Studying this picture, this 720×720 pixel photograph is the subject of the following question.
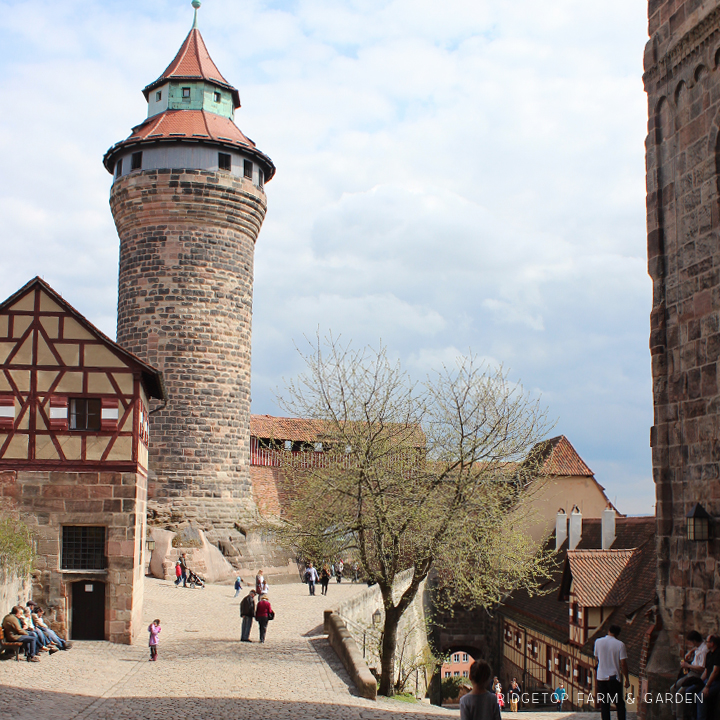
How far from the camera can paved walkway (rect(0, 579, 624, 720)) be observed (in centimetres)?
993

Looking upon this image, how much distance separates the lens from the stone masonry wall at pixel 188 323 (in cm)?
2523

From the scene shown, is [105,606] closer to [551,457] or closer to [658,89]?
[658,89]

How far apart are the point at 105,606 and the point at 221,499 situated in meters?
10.5

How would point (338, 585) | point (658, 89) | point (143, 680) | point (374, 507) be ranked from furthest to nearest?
1. point (338, 585)
2. point (374, 507)
3. point (143, 680)
4. point (658, 89)

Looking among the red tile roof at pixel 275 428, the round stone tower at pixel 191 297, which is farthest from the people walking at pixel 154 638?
the red tile roof at pixel 275 428

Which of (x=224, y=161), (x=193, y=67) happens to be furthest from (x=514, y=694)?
(x=193, y=67)

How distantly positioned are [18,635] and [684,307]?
415 inches

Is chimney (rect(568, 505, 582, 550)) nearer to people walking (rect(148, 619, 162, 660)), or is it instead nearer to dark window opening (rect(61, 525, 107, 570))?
dark window opening (rect(61, 525, 107, 570))

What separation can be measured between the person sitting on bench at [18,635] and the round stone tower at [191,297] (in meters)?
12.1

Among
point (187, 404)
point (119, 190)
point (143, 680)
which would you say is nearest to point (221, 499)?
point (187, 404)

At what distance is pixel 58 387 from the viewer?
51.3 ft

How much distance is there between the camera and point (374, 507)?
1364cm

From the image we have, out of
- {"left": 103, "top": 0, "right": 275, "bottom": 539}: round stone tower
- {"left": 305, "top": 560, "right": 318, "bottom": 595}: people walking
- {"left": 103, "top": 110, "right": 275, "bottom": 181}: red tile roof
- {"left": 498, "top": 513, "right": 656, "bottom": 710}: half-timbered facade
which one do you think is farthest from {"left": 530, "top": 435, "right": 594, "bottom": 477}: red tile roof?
{"left": 103, "top": 110, "right": 275, "bottom": 181}: red tile roof

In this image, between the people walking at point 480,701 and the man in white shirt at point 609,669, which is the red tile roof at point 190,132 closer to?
the man in white shirt at point 609,669
